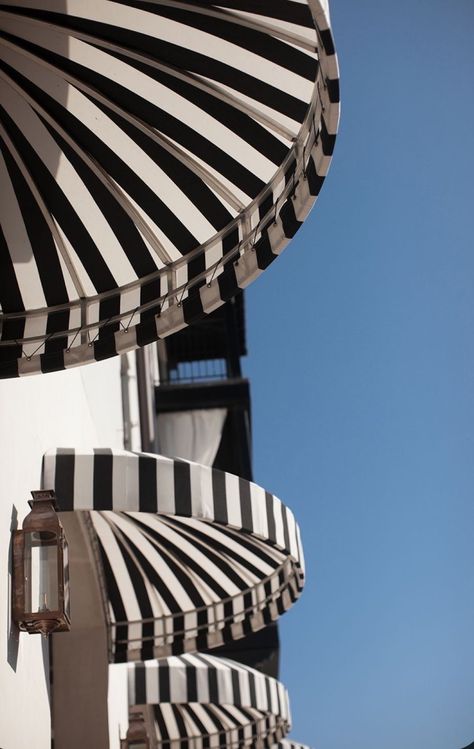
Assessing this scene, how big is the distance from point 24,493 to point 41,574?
60 centimetres

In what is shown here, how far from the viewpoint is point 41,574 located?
418 centimetres

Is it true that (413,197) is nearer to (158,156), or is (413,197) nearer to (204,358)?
(158,156)

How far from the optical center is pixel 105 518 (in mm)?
6504

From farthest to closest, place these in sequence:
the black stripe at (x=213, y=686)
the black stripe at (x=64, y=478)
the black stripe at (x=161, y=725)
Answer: the black stripe at (x=161, y=725) → the black stripe at (x=213, y=686) → the black stripe at (x=64, y=478)

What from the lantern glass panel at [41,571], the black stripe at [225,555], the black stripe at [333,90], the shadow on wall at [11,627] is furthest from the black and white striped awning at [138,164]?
the black stripe at [225,555]

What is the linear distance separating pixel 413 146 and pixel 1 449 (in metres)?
3.16

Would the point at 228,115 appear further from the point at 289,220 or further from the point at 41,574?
the point at 41,574

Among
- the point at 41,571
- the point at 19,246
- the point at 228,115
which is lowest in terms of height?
the point at 41,571

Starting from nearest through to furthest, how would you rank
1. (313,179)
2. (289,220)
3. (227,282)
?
(313,179), (289,220), (227,282)

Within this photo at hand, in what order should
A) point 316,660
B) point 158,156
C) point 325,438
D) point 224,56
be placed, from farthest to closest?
point 325,438
point 316,660
point 158,156
point 224,56

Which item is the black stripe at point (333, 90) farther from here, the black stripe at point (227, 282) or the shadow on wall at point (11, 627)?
the shadow on wall at point (11, 627)

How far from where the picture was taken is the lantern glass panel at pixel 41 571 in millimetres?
4121

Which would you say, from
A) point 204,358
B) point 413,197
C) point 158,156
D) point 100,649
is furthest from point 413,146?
point 204,358

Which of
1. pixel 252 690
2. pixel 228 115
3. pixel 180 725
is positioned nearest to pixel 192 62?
pixel 228 115
